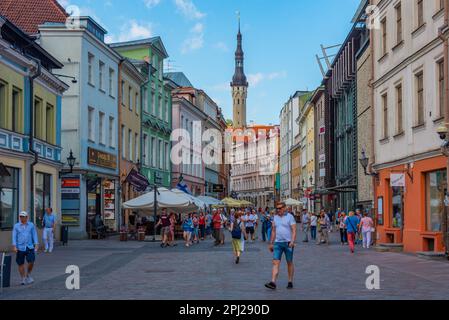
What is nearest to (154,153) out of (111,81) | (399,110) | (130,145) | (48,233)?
(130,145)

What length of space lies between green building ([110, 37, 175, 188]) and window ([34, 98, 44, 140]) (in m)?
20.2

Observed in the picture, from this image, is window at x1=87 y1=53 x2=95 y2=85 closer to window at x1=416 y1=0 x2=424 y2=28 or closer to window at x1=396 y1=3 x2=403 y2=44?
window at x1=396 y1=3 x2=403 y2=44

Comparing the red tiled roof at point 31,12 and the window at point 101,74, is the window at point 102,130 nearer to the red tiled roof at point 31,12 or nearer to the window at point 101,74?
the window at point 101,74

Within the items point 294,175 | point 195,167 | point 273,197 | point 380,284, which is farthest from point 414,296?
point 273,197

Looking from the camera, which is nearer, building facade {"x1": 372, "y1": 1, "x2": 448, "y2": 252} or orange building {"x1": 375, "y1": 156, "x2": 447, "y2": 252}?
building facade {"x1": 372, "y1": 1, "x2": 448, "y2": 252}

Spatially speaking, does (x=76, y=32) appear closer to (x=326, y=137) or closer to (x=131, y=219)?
(x=131, y=219)

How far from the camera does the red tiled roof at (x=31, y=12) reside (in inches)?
1542

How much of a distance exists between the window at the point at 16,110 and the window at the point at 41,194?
123 inches

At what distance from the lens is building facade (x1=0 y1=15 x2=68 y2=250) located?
26219mm

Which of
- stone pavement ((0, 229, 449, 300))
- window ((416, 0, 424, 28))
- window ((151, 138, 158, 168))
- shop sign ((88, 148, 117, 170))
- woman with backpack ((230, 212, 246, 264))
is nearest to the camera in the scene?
stone pavement ((0, 229, 449, 300))

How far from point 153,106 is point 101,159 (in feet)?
50.0

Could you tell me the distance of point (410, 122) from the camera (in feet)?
89.0

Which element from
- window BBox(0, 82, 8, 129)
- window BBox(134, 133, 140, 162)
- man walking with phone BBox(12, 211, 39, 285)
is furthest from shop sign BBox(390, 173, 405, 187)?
window BBox(134, 133, 140, 162)

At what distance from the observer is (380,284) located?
1545 cm
